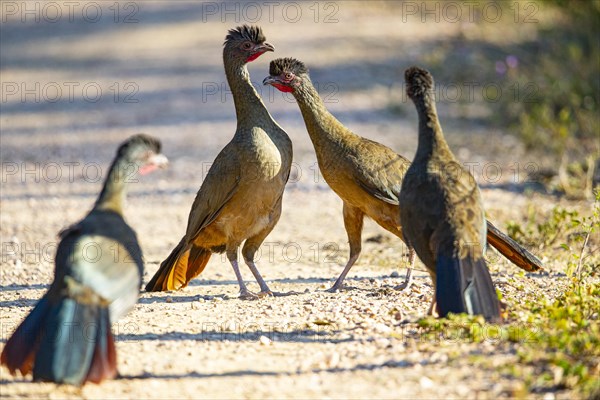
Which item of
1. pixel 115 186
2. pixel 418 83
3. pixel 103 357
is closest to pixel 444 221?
pixel 418 83

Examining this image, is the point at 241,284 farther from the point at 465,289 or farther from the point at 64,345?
the point at 64,345

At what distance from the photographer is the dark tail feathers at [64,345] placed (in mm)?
4852

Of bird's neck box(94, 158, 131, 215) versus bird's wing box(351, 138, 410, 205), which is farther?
bird's wing box(351, 138, 410, 205)

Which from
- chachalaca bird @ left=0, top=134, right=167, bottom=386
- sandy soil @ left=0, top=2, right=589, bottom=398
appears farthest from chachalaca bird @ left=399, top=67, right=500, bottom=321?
chachalaca bird @ left=0, top=134, right=167, bottom=386

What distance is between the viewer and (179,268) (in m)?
7.30

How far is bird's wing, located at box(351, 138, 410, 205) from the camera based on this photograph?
6.99m

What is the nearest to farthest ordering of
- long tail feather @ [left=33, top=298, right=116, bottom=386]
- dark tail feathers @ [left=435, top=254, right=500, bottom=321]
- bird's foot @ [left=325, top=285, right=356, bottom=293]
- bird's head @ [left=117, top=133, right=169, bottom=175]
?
long tail feather @ [left=33, top=298, right=116, bottom=386], dark tail feathers @ [left=435, top=254, right=500, bottom=321], bird's head @ [left=117, top=133, right=169, bottom=175], bird's foot @ [left=325, top=285, right=356, bottom=293]

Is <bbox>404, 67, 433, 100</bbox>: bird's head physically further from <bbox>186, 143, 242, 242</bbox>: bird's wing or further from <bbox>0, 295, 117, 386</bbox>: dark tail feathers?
<bbox>0, 295, 117, 386</bbox>: dark tail feathers

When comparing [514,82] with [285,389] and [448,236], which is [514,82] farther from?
[285,389]

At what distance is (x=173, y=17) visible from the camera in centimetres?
2377

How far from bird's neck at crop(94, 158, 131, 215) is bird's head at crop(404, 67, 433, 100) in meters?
1.85

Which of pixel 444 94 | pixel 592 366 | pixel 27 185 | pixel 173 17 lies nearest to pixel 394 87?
pixel 444 94

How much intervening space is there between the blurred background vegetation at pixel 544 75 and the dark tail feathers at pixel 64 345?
6.11 m

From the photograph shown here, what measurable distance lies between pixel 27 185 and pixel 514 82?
704cm
